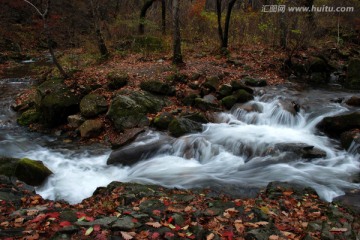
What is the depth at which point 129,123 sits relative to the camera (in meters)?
10.4

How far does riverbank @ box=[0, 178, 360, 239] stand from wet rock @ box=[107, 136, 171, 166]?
235 centimetres

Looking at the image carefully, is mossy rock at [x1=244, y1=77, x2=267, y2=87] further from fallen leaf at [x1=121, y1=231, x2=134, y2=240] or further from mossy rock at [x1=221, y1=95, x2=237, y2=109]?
fallen leaf at [x1=121, y1=231, x2=134, y2=240]

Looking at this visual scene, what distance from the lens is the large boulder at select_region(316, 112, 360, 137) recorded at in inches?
359

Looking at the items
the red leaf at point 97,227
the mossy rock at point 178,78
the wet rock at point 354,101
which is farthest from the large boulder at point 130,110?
the wet rock at point 354,101

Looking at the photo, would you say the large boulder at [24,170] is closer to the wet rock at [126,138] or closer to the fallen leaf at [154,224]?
the wet rock at [126,138]

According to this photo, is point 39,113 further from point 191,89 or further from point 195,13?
point 195,13

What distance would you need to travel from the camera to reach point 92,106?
36.4 ft

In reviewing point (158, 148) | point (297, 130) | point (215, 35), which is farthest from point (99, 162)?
point (215, 35)

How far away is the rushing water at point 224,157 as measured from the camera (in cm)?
732

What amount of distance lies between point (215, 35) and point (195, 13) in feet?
11.6

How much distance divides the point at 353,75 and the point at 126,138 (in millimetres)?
10479

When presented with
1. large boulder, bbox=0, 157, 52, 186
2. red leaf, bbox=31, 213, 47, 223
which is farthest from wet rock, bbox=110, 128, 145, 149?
red leaf, bbox=31, 213, 47, 223

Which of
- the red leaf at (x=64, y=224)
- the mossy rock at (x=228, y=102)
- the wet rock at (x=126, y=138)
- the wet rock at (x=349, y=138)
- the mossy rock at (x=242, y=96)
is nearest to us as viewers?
the red leaf at (x=64, y=224)

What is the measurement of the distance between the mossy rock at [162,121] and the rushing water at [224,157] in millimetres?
419
